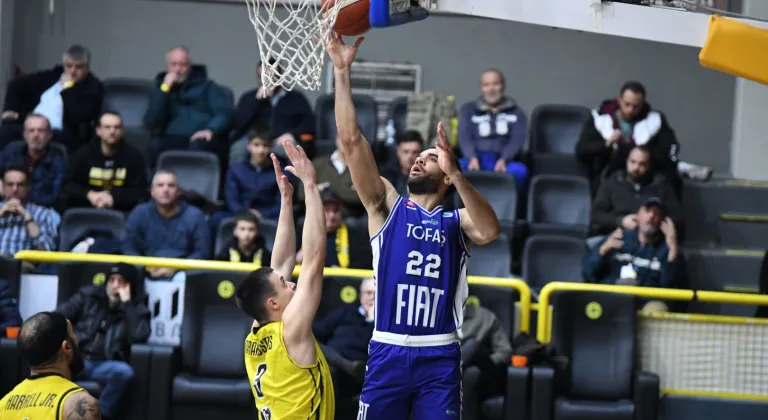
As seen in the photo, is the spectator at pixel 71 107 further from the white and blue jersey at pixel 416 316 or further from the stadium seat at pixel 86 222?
the white and blue jersey at pixel 416 316

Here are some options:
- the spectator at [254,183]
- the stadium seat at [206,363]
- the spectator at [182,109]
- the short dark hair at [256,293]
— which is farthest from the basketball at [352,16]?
the spectator at [182,109]

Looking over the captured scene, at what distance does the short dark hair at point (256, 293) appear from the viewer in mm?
5363

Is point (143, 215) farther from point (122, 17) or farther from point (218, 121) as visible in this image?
point (122, 17)

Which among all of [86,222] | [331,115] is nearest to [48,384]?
[86,222]

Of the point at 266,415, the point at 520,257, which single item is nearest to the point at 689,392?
the point at 520,257

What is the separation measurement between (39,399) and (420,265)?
1.89 metres

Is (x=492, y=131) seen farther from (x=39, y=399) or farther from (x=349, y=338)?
(x=39, y=399)

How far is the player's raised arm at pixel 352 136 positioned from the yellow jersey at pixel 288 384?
0.81m

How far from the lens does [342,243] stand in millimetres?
9305

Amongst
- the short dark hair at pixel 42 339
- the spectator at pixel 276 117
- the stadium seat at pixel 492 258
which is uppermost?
the spectator at pixel 276 117

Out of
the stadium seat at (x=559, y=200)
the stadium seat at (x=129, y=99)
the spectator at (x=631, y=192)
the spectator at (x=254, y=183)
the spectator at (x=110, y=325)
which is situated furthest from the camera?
the stadium seat at (x=129, y=99)

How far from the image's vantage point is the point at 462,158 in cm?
1113

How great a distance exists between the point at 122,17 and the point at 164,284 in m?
5.54

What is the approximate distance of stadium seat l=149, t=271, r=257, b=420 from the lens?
8062 mm
